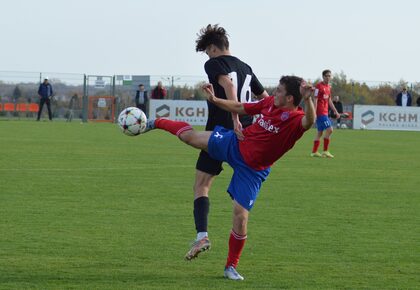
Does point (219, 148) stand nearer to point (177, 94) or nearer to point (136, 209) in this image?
point (136, 209)

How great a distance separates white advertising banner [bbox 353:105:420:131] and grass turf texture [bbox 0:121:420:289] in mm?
26717

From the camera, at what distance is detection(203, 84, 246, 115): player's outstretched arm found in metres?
7.37

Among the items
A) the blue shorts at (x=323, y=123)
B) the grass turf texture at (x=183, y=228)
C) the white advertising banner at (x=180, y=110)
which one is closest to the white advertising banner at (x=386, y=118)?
the white advertising banner at (x=180, y=110)

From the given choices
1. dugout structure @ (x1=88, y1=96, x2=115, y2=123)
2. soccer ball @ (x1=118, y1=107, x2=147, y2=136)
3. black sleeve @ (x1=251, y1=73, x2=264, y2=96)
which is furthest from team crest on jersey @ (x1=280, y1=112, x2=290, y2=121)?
dugout structure @ (x1=88, y1=96, x2=115, y2=123)

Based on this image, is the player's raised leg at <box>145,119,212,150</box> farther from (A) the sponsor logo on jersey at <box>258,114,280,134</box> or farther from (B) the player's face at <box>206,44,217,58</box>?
(B) the player's face at <box>206,44,217,58</box>

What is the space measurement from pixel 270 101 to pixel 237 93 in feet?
2.49

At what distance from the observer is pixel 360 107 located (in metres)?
44.4

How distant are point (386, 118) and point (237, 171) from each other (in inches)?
1495

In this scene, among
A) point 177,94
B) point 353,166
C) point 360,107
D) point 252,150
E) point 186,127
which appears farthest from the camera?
point 177,94

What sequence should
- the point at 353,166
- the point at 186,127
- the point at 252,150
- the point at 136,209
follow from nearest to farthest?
the point at 252,150
the point at 186,127
the point at 136,209
the point at 353,166

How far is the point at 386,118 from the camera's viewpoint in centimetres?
4434

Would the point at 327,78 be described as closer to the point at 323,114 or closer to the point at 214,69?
the point at 323,114

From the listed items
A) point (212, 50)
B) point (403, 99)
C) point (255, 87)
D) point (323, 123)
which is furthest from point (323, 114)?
point (403, 99)

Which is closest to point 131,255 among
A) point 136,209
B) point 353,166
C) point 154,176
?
point 136,209
